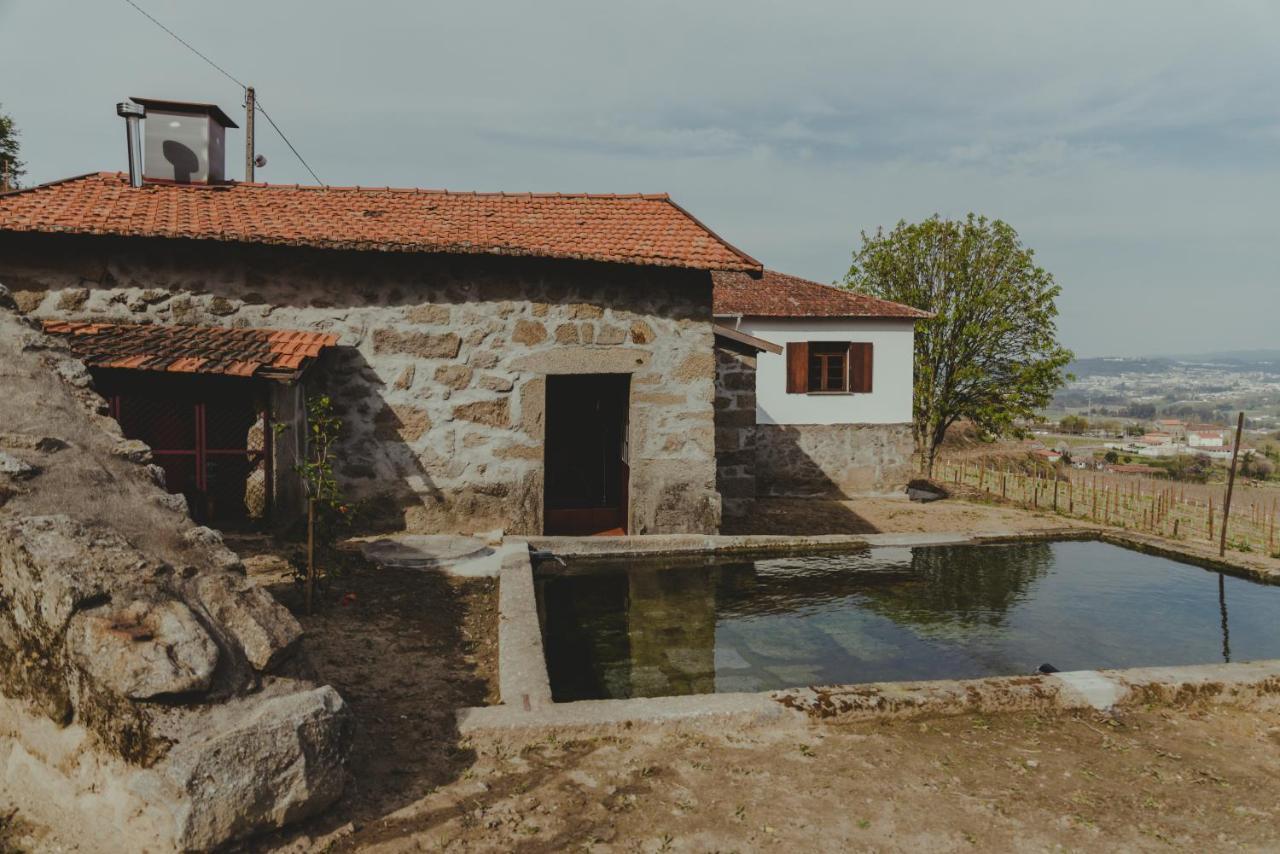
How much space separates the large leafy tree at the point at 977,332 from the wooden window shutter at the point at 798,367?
4636 millimetres

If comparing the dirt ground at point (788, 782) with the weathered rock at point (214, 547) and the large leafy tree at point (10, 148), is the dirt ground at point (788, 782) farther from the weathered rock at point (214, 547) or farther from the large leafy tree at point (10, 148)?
the large leafy tree at point (10, 148)

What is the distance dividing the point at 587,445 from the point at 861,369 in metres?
7.14

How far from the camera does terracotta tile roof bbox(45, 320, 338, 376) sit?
6145 millimetres

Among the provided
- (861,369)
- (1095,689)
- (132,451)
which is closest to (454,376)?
(132,451)

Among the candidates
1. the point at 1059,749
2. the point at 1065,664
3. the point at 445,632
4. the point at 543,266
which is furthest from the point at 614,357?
the point at 1059,749

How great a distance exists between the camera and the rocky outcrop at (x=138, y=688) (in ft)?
7.89

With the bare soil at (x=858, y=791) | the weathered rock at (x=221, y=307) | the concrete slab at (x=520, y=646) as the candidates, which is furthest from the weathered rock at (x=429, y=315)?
the bare soil at (x=858, y=791)

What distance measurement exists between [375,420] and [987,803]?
6.16m

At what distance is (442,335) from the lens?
302 inches

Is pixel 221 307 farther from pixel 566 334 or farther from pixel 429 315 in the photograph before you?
pixel 566 334

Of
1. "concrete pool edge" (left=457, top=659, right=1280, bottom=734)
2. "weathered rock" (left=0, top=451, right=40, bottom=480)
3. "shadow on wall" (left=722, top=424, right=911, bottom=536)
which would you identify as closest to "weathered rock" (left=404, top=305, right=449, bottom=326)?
"concrete pool edge" (left=457, top=659, right=1280, bottom=734)

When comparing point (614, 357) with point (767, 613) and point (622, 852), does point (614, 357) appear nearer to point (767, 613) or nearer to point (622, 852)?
point (767, 613)

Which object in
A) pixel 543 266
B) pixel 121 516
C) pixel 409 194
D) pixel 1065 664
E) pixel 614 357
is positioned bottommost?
pixel 1065 664

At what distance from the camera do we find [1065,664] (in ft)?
16.5
